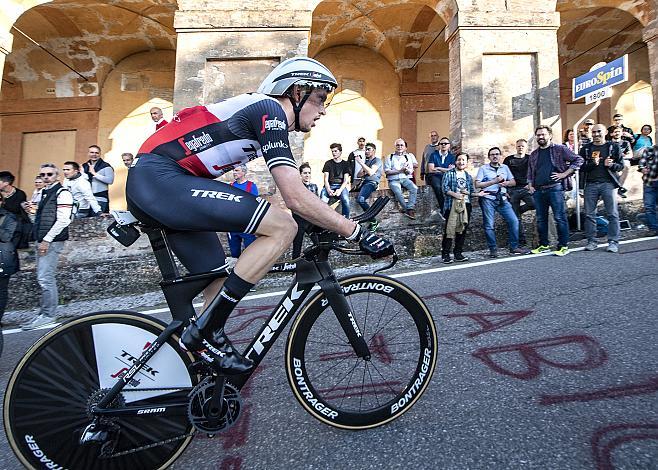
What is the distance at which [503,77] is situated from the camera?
32.0ft

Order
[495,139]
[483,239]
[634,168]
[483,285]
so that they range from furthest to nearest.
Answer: [495,139]
[634,168]
[483,239]
[483,285]

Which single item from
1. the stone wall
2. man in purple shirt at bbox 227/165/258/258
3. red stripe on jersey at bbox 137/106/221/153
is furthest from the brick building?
red stripe on jersey at bbox 137/106/221/153

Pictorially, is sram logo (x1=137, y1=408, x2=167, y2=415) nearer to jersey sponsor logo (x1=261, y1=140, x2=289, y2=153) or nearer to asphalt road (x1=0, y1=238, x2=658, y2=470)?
asphalt road (x1=0, y1=238, x2=658, y2=470)

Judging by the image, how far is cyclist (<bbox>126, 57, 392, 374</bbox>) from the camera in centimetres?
183

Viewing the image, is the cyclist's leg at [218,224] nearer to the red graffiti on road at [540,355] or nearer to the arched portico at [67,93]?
the red graffiti on road at [540,355]

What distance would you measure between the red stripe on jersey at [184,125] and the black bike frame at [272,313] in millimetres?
451

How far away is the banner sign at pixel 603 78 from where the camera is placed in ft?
23.5

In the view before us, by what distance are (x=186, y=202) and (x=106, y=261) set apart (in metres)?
5.74

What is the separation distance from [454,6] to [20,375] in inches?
442

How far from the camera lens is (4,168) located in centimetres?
1471

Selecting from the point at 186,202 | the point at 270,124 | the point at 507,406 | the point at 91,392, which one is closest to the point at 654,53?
the point at 507,406

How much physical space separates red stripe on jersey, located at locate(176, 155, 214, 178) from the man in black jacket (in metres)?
6.67

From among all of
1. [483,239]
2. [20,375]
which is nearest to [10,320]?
[20,375]

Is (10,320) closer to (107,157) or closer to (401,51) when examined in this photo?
(107,157)
